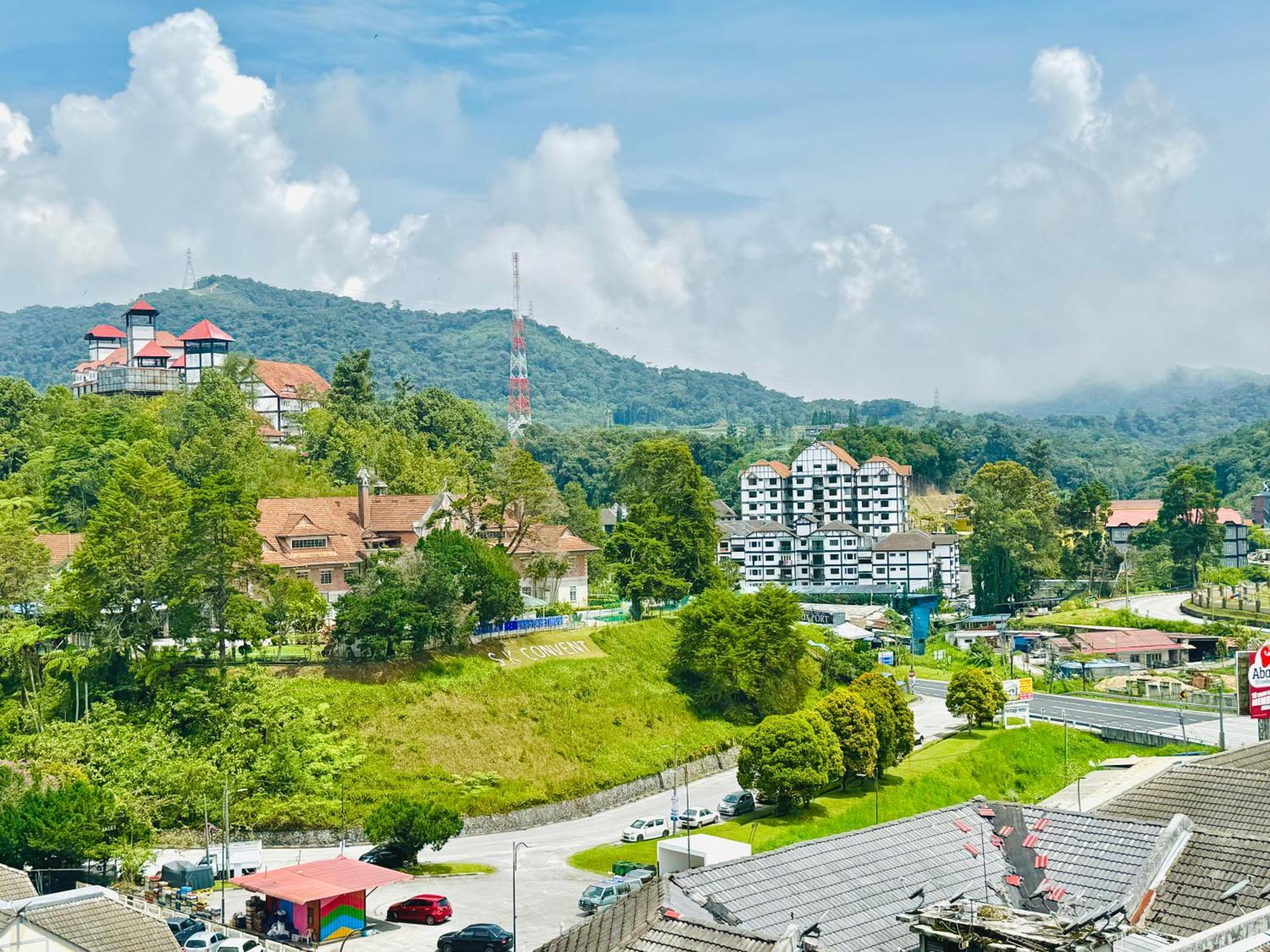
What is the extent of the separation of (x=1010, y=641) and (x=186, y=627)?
4322cm

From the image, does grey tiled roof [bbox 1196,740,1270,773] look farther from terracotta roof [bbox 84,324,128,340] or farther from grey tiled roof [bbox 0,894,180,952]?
terracotta roof [bbox 84,324,128,340]

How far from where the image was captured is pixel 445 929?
3017 cm

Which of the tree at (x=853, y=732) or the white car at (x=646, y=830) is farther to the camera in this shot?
the tree at (x=853, y=732)

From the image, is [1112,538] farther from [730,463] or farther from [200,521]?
[200,521]

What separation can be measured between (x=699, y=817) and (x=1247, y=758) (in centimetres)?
2061

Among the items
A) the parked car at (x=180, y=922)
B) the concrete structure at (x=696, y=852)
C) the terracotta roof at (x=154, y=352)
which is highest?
the terracotta roof at (x=154, y=352)

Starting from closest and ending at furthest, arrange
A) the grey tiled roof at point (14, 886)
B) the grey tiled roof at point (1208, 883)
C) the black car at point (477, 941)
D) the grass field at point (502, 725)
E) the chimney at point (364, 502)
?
the grey tiled roof at point (1208, 883)
the grey tiled roof at point (14, 886)
the black car at point (477, 941)
the grass field at point (502, 725)
the chimney at point (364, 502)

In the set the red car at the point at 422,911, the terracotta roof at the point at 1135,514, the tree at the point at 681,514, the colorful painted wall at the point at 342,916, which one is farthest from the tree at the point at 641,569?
the terracotta roof at the point at 1135,514

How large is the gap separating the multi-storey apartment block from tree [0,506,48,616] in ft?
152

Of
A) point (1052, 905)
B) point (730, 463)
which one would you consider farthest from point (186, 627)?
point (730, 463)

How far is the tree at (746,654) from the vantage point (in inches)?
2026

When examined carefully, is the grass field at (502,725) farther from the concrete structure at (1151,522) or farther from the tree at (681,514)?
the concrete structure at (1151,522)

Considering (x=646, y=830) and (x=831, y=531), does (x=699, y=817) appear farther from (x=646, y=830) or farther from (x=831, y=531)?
(x=831, y=531)

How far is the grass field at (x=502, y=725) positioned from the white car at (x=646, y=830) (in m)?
4.13
